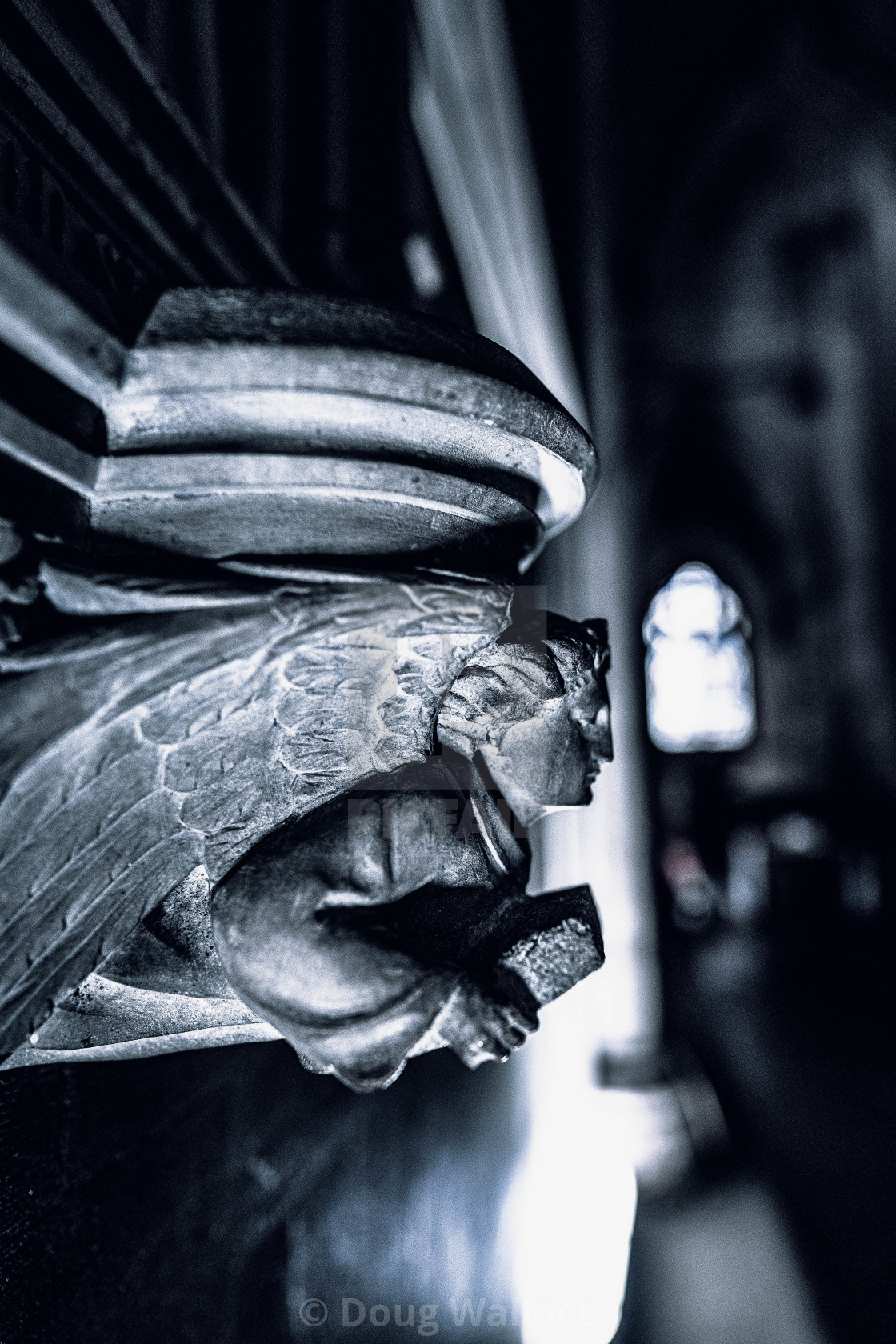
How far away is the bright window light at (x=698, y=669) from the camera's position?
8.90m

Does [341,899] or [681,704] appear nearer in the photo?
[341,899]

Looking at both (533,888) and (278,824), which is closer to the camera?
(278,824)

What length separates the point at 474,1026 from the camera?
56cm

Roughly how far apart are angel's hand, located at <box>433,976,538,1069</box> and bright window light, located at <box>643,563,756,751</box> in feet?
27.9

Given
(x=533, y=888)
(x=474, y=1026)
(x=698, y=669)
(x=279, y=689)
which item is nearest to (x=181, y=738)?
(x=279, y=689)

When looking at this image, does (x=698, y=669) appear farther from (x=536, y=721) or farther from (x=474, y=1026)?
(x=474, y=1026)

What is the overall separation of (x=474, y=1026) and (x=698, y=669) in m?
8.90

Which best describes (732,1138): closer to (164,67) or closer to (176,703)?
(176,703)

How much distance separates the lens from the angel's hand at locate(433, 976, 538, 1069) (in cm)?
55

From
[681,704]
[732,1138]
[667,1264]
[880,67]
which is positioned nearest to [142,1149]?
[667,1264]

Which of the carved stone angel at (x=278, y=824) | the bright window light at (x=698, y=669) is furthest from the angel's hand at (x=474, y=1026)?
the bright window light at (x=698, y=669)

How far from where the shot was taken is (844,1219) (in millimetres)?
2518

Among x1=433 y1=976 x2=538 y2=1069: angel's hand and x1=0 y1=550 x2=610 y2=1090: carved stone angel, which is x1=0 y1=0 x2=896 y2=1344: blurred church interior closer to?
x1=0 y1=550 x2=610 y2=1090: carved stone angel

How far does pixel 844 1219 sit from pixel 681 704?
6674mm
